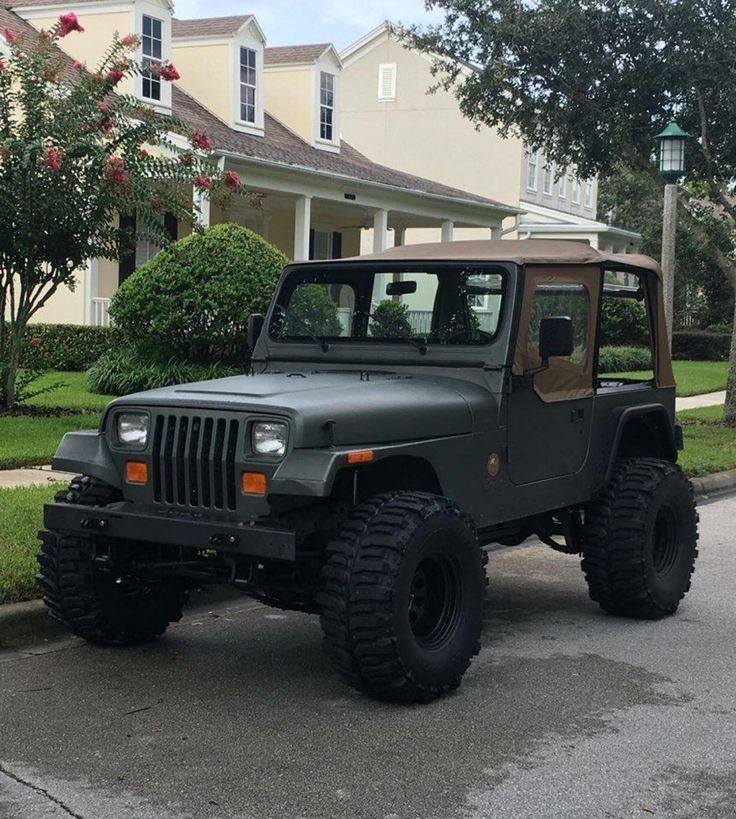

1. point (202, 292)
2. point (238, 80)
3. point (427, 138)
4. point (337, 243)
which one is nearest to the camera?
point (202, 292)

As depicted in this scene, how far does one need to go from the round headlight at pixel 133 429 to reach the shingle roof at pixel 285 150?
54.3 ft

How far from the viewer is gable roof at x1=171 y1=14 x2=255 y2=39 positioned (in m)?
24.6

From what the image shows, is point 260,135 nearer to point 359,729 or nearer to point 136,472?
point 136,472

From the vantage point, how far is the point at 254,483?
494 cm

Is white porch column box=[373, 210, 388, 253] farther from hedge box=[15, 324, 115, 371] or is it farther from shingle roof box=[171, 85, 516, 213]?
hedge box=[15, 324, 115, 371]

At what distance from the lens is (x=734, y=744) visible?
463cm

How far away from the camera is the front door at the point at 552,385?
5.92 m

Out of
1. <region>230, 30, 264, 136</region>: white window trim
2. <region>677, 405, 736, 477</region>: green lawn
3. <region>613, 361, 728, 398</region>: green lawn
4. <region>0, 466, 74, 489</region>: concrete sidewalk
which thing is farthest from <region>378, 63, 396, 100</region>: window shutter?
<region>0, 466, 74, 489</region>: concrete sidewalk

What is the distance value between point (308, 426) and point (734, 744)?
2.04 m

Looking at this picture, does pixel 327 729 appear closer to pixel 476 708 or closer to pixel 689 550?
A: pixel 476 708

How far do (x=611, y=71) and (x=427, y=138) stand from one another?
2081 centimetres

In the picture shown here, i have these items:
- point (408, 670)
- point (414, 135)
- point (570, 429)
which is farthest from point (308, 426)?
point (414, 135)

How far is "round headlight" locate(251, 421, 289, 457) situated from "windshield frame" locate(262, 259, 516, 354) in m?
1.36

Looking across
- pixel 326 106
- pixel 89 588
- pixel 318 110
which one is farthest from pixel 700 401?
pixel 89 588
